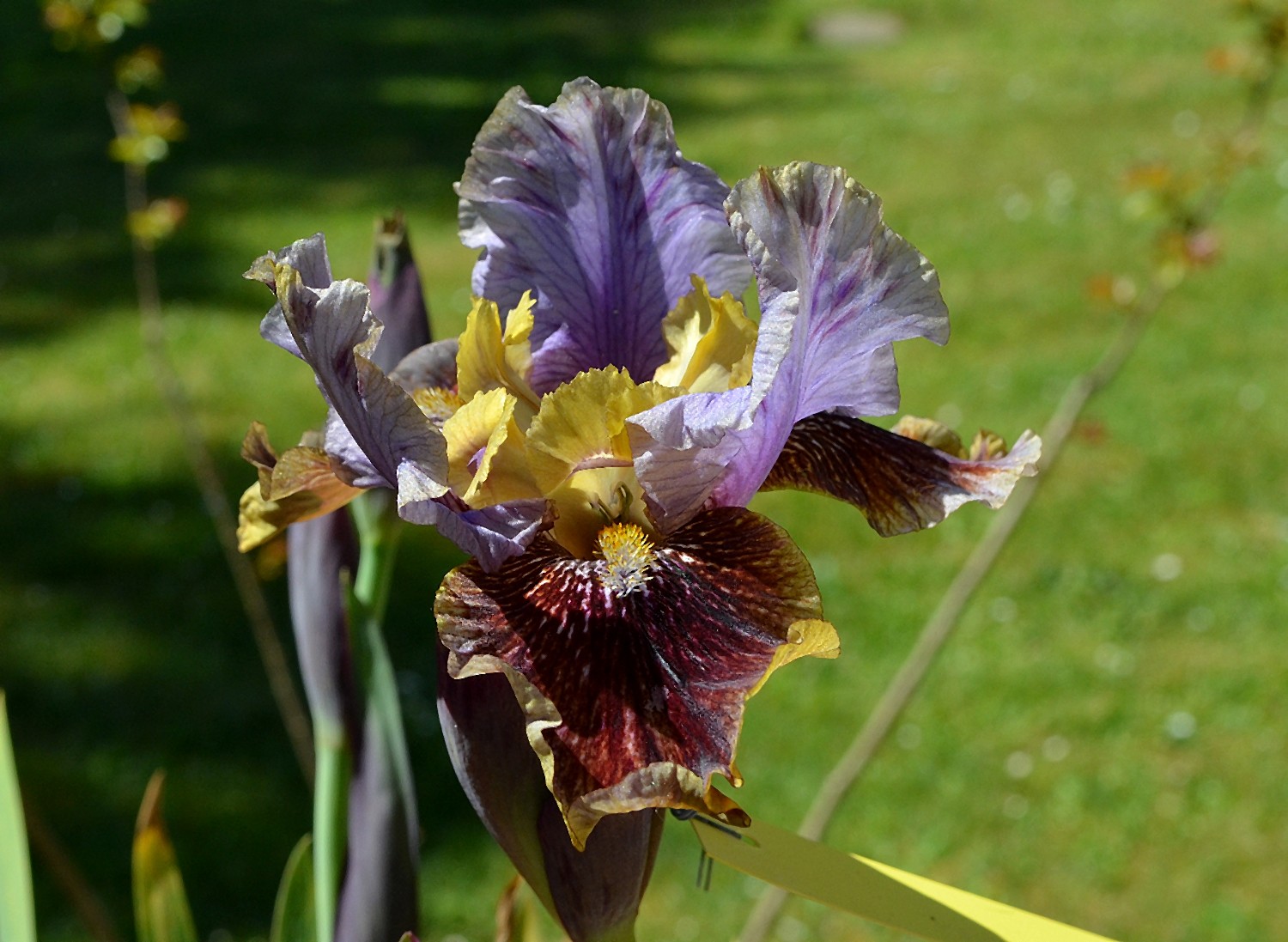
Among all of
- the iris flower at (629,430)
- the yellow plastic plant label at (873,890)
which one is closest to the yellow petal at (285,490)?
the iris flower at (629,430)

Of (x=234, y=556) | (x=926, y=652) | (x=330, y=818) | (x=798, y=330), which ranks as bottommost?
(x=234, y=556)

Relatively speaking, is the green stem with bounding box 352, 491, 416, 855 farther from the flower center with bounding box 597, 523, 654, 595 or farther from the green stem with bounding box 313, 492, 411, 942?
the flower center with bounding box 597, 523, 654, 595

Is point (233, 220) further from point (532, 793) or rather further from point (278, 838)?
point (532, 793)

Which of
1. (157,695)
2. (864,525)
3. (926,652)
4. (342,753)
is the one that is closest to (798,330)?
(342,753)

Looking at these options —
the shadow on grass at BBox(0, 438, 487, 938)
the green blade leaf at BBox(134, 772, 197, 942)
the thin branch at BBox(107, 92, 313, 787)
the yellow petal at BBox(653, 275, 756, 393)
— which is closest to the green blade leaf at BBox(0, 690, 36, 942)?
the green blade leaf at BBox(134, 772, 197, 942)

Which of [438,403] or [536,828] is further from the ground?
[438,403]

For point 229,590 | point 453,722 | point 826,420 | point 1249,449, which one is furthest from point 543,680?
point 1249,449

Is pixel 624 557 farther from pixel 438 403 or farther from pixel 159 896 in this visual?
pixel 159 896
